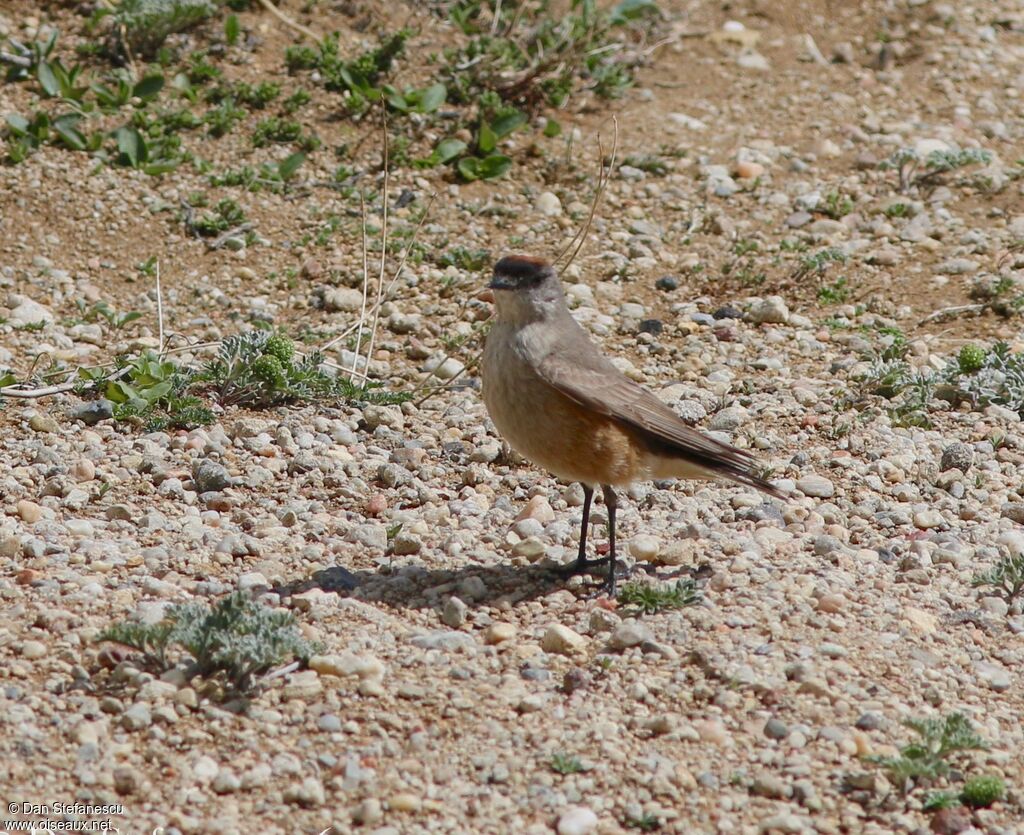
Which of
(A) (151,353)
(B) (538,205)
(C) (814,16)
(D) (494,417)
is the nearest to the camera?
(D) (494,417)

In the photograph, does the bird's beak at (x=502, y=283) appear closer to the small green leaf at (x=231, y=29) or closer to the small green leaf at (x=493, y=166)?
the small green leaf at (x=493, y=166)

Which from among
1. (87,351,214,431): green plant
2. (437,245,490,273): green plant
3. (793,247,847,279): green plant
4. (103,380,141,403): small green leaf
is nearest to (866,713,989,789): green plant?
(87,351,214,431): green plant

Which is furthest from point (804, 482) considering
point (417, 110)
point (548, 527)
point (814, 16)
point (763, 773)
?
point (814, 16)

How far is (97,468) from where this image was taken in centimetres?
690

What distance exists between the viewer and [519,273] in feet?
21.5

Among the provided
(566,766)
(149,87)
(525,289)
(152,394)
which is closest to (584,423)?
(525,289)

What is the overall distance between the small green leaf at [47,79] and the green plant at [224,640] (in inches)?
232

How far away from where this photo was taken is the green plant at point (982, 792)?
4.67 metres

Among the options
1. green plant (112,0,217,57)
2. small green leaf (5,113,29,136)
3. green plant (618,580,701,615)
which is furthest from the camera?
green plant (112,0,217,57)

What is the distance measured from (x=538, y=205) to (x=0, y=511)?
4653 millimetres

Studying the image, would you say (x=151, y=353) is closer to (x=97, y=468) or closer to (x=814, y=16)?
(x=97, y=468)

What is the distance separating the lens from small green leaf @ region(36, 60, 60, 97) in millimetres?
9977

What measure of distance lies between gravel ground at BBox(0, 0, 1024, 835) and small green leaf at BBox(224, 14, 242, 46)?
0.88ft

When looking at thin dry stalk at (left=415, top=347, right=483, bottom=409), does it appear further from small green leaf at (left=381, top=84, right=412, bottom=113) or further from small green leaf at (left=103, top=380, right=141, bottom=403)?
small green leaf at (left=381, top=84, right=412, bottom=113)
